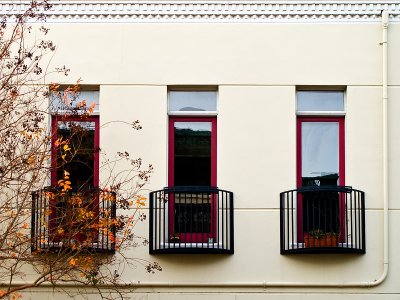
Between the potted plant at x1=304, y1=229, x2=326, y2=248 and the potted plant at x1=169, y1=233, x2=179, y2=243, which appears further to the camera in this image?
the potted plant at x1=169, y1=233, x2=179, y2=243

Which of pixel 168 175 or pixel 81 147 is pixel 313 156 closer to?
pixel 168 175

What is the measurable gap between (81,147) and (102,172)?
1.74 feet

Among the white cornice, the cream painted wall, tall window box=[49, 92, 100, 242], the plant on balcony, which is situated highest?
the white cornice

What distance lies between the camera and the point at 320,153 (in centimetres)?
1280

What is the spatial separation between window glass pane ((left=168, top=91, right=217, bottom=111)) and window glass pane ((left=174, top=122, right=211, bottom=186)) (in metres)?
0.25

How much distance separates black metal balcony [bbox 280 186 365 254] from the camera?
1212 cm

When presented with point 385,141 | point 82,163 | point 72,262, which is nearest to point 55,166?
point 72,262

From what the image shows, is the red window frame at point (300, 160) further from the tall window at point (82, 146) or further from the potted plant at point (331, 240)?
the tall window at point (82, 146)

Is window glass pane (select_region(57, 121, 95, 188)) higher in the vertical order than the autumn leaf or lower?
higher

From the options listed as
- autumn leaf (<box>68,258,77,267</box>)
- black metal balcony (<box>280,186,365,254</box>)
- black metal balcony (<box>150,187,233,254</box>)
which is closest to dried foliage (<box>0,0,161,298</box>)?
autumn leaf (<box>68,258,77,267</box>)

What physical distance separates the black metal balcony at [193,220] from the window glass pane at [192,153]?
18.1 inches

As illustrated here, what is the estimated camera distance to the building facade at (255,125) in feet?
40.2

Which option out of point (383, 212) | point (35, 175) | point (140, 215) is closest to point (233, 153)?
point (140, 215)

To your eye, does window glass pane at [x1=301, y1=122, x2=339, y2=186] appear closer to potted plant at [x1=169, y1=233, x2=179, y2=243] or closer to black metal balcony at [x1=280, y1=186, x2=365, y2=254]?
black metal balcony at [x1=280, y1=186, x2=365, y2=254]
